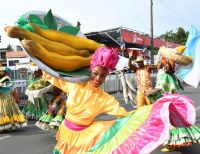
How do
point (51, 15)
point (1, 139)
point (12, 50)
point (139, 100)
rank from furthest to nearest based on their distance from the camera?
point (12, 50), point (1, 139), point (139, 100), point (51, 15)

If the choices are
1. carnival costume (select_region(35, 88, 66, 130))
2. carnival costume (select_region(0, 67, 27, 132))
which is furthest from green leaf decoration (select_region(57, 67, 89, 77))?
carnival costume (select_region(0, 67, 27, 132))

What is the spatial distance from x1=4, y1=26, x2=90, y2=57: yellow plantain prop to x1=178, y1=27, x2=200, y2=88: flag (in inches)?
124

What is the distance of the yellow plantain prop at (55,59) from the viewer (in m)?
3.90

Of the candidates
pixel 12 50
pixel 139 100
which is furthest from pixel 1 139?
pixel 12 50

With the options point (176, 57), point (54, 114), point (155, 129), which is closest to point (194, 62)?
point (176, 57)

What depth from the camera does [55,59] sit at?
13.4 ft

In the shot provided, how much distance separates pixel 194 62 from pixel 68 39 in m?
3.32

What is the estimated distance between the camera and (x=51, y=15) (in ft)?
14.4

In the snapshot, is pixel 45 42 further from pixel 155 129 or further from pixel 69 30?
pixel 155 129

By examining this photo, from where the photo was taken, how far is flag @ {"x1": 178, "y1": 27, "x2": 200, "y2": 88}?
707cm

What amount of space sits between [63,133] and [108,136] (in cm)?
56

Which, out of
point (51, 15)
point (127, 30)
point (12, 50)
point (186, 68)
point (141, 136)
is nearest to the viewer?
point (141, 136)

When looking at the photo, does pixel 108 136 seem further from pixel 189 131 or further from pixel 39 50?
pixel 189 131

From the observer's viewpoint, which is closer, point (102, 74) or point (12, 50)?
point (102, 74)
